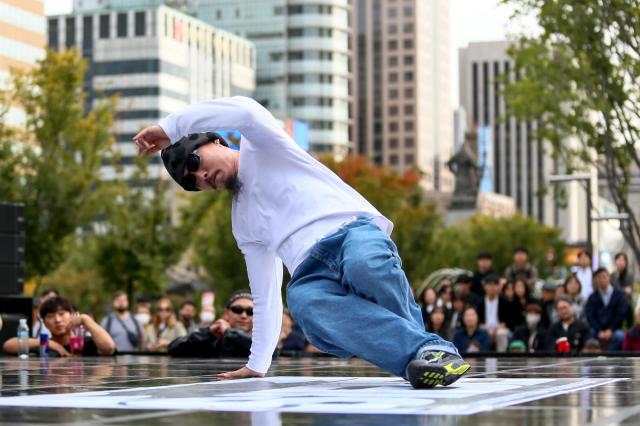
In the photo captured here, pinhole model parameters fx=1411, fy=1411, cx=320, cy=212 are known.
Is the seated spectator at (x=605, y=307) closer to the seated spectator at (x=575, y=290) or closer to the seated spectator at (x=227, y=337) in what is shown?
the seated spectator at (x=575, y=290)

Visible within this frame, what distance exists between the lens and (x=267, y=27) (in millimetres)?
177125

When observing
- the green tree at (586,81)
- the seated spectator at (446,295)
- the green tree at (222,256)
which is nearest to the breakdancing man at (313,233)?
the seated spectator at (446,295)

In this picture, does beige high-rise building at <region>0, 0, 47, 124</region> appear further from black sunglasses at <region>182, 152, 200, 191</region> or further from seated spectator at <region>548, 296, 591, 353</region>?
black sunglasses at <region>182, 152, 200, 191</region>

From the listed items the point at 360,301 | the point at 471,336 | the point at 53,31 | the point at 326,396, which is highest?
the point at 53,31

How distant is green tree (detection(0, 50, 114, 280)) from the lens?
3766 cm

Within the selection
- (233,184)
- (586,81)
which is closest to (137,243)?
(586,81)

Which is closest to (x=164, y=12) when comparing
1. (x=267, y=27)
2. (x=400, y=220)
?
(x=267, y=27)

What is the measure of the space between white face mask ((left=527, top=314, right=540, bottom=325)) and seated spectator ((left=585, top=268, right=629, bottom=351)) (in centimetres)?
60

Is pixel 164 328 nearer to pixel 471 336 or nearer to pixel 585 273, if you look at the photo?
pixel 471 336

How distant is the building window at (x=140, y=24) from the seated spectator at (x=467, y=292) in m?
141

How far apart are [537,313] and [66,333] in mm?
6495

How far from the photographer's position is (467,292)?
59.5 feet

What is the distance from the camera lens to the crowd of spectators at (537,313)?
1569 centimetres

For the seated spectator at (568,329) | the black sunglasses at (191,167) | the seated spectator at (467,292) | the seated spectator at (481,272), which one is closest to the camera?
the black sunglasses at (191,167)
